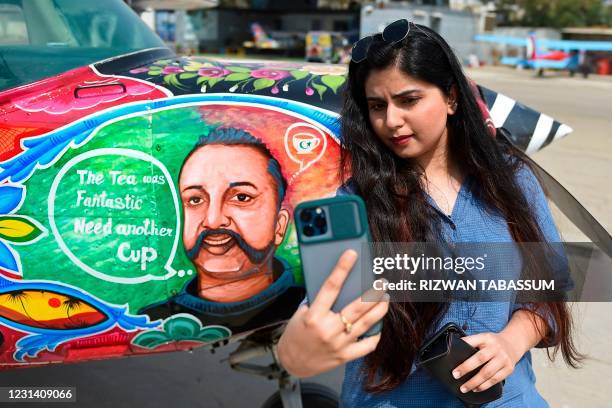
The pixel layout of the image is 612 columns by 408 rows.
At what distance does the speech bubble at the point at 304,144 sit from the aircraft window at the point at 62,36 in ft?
2.91

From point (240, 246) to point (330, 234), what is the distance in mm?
891

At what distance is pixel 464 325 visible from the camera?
1.52 m

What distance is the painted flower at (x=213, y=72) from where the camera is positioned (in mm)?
2211

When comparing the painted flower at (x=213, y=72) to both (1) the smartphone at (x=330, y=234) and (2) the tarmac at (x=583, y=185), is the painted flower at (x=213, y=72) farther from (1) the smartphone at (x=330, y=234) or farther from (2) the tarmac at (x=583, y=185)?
(2) the tarmac at (x=583, y=185)

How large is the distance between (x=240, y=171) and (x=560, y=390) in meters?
2.50

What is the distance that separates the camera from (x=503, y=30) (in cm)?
4025

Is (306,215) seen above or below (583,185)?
above

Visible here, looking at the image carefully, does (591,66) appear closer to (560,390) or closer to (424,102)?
(560,390)

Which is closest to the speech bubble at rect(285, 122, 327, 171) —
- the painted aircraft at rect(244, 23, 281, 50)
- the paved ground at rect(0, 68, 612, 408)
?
the paved ground at rect(0, 68, 612, 408)

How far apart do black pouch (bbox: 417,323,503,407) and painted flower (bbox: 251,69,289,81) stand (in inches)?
45.2

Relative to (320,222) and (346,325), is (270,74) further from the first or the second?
(346,325)

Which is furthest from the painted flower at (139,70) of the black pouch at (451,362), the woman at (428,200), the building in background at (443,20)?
the building in background at (443,20)

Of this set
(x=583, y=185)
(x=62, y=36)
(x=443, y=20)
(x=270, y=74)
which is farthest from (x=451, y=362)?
(x=443, y=20)

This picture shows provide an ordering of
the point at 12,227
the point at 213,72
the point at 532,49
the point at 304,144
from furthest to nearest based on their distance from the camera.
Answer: the point at 532,49 → the point at 213,72 → the point at 304,144 → the point at 12,227
